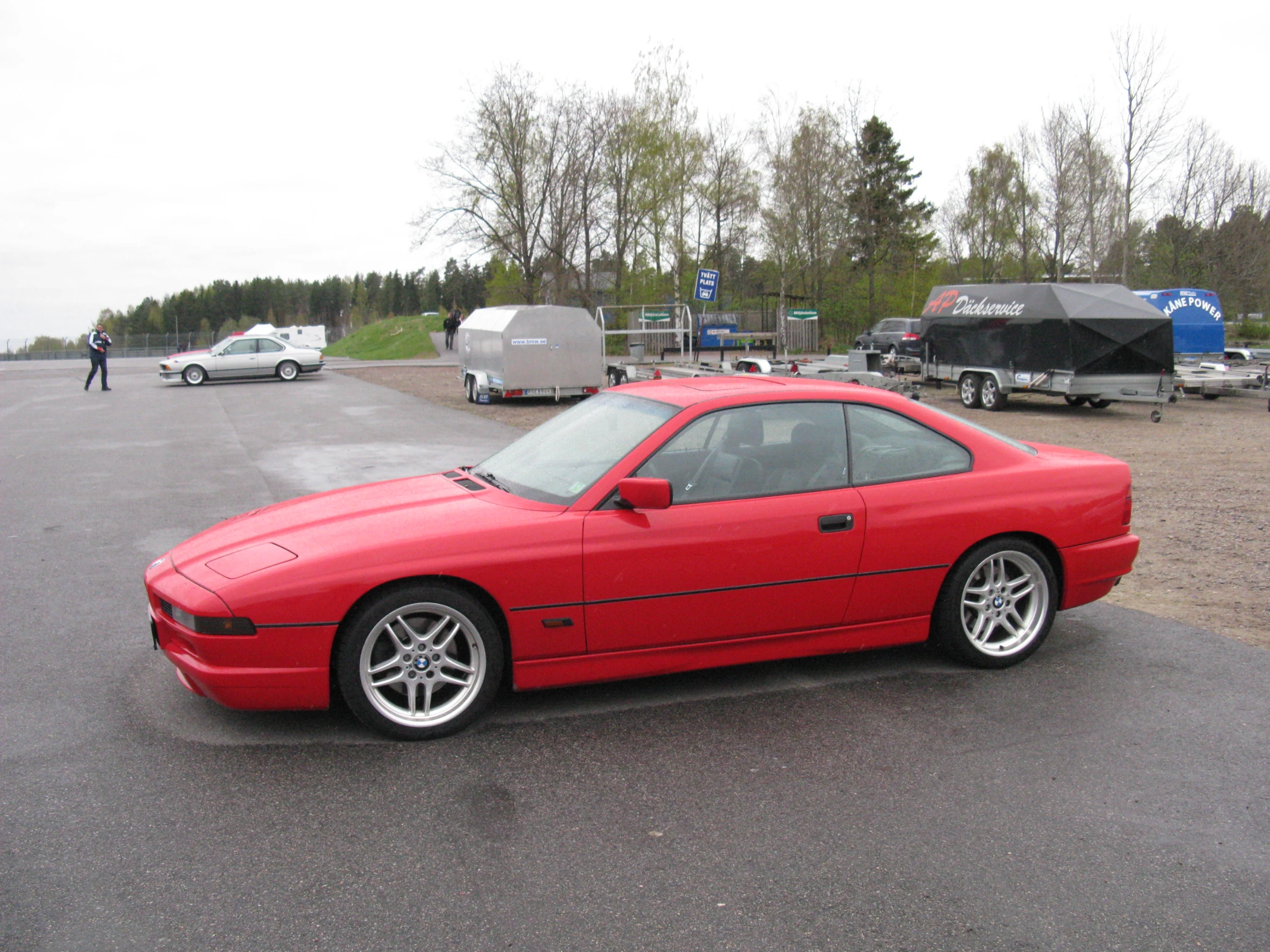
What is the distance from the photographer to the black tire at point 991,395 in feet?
65.2

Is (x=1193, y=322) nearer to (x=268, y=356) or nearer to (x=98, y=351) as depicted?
(x=268, y=356)

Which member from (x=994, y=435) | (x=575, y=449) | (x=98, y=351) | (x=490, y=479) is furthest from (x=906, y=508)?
(x=98, y=351)

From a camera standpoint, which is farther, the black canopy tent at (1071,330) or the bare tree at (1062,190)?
the bare tree at (1062,190)

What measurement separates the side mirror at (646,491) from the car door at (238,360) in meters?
29.9

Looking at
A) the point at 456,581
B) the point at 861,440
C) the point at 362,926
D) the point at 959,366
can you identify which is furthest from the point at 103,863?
the point at 959,366

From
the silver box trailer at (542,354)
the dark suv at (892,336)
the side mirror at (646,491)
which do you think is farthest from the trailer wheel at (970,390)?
the side mirror at (646,491)

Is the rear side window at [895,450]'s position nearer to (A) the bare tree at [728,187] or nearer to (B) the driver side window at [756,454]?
(B) the driver side window at [756,454]

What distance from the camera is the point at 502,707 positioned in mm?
4344

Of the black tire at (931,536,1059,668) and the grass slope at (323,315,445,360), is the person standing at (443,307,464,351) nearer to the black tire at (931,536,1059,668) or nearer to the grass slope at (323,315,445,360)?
the grass slope at (323,315,445,360)

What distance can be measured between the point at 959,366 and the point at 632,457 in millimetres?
18273

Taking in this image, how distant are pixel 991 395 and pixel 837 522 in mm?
16993

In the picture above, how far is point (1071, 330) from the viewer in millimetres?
18188

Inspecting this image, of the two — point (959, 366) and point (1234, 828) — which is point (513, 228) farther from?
point (1234, 828)

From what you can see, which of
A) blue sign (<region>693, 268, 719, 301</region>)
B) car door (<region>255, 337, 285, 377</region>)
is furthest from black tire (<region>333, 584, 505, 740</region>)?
car door (<region>255, 337, 285, 377</region>)
